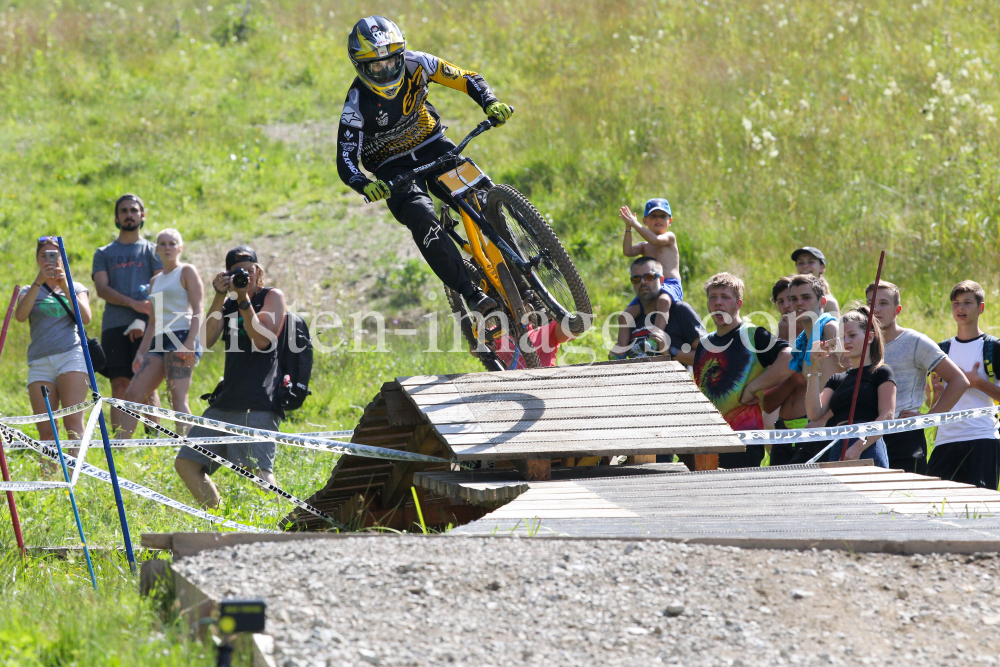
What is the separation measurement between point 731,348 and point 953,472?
151 centimetres

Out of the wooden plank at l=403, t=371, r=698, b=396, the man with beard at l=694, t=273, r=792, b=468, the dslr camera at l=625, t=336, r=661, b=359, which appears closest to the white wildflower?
the dslr camera at l=625, t=336, r=661, b=359

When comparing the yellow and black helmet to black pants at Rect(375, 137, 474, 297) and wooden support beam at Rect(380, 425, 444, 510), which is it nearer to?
black pants at Rect(375, 137, 474, 297)

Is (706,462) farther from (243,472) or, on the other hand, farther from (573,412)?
(243,472)

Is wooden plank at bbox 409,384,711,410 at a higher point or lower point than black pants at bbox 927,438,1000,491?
higher

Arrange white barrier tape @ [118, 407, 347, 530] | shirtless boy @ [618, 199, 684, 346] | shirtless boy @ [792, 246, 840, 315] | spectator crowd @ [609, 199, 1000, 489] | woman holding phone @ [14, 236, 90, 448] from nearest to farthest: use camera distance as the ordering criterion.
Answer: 1. white barrier tape @ [118, 407, 347, 530]
2. spectator crowd @ [609, 199, 1000, 489]
3. shirtless boy @ [792, 246, 840, 315]
4. woman holding phone @ [14, 236, 90, 448]
5. shirtless boy @ [618, 199, 684, 346]

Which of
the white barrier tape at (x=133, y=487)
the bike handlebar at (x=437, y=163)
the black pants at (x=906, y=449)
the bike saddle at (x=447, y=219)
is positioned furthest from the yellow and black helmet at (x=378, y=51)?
the black pants at (x=906, y=449)

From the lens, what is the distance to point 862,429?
536cm

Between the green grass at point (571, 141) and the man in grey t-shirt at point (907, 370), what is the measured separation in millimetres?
3758

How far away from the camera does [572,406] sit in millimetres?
5797

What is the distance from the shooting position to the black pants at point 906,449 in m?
5.69

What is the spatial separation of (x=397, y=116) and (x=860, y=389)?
3.37m

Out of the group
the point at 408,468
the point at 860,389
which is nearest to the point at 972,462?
the point at 860,389

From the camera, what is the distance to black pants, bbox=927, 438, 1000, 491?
5684 mm

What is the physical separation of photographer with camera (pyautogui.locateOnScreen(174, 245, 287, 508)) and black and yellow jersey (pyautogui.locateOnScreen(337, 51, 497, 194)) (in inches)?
37.4
